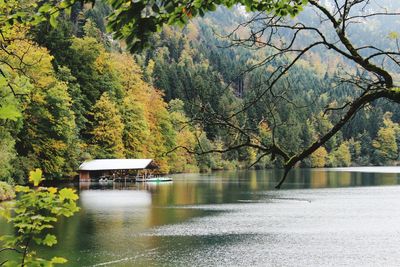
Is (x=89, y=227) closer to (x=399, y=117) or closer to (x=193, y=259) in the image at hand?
(x=193, y=259)

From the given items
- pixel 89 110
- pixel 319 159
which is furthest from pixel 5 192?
pixel 319 159

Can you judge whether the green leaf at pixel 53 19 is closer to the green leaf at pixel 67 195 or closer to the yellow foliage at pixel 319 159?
the green leaf at pixel 67 195

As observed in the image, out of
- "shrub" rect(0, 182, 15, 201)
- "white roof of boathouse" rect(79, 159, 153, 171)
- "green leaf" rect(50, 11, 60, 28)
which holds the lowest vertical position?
"shrub" rect(0, 182, 15, 201)

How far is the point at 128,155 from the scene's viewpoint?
233 feet

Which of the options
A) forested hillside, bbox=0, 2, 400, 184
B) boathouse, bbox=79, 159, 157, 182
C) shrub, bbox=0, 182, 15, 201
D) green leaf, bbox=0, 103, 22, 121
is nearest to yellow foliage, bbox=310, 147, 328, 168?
forested hillside, bbox=0, 2, 400, 184

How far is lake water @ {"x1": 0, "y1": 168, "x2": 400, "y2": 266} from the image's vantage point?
19812 millimetres

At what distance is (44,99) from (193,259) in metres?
34.3

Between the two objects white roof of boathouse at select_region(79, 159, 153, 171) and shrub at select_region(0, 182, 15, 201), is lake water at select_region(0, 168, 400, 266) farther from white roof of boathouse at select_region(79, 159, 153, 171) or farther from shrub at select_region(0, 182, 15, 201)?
white roof of boathouse at select_region(79, 159, 153, 171)

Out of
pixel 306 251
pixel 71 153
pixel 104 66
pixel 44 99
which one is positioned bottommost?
pixel 306 251

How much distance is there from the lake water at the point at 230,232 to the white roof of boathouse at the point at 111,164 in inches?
756

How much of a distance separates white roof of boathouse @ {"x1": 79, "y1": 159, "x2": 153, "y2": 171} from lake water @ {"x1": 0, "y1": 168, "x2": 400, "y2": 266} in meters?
19.2

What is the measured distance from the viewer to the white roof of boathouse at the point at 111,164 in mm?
61406

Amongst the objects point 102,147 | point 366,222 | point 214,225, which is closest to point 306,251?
point 214,225

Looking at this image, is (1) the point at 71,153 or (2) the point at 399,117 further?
(2) the point at 399,117
